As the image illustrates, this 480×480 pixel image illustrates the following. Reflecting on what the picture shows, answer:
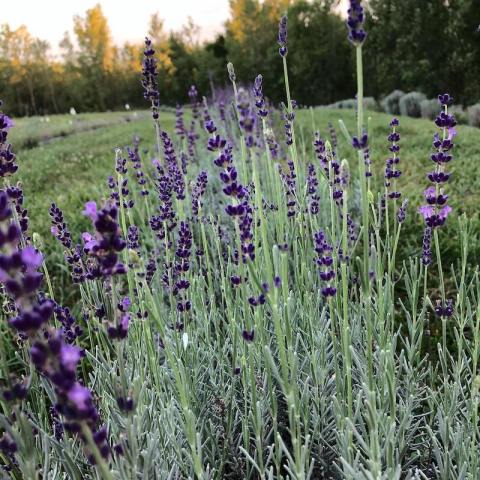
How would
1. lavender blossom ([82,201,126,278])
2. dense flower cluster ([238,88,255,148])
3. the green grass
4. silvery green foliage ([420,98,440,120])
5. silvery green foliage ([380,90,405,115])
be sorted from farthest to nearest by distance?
silvery green foliage ([380,90,405,115])
silvery green foliage ([420,98,440,120])
the green grass
dense flower cluster ([238,88,255,148])
lavender blossom ([82,201,126,278])

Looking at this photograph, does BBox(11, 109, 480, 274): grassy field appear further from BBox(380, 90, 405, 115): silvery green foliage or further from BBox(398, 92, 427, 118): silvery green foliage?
BBox(380, 90, 405, 115): silvery green foliage

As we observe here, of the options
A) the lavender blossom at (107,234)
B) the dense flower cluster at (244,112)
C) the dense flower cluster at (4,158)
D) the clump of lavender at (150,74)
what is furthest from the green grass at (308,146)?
the lavender blossom at (107,234)

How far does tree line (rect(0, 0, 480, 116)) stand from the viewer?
19.2 m

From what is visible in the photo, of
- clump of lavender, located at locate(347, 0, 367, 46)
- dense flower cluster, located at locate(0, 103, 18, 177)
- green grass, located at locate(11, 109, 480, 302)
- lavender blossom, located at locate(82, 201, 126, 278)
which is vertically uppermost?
clump of lavender, located at locate(347, 0, 367, 46)

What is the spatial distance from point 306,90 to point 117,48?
20616 millimetres

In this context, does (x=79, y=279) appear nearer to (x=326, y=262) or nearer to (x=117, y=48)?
(x=326, y=262)

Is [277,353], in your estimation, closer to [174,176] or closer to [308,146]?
[174,176]

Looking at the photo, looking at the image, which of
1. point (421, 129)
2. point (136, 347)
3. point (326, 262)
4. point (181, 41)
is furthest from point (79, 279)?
point (181, 41)

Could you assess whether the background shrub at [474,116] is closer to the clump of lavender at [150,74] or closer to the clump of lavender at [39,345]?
the clump of lavender at [150,74]

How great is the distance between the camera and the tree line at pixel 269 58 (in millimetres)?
19188

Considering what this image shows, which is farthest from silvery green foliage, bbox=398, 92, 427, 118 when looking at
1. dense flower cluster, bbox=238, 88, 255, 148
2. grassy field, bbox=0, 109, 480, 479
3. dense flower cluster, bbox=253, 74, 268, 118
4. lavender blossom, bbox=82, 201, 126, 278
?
lavender blossom, bbox=82, 201, 126, 278

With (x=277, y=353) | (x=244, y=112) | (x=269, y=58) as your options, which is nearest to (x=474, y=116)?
(x=277, y=353)

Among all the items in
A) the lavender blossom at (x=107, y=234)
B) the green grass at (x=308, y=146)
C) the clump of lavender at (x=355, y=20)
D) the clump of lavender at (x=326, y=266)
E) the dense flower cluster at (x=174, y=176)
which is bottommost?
the green grass at (x=308, y=146)

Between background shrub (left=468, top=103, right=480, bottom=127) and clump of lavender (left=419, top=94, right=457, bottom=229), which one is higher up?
clump of lavender (left=419, top=94, right=457, bottom=229)
